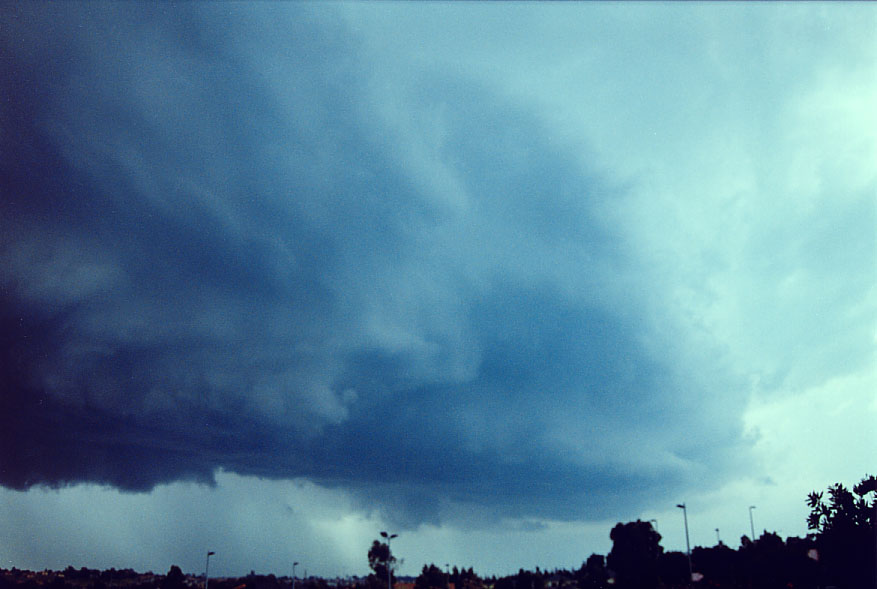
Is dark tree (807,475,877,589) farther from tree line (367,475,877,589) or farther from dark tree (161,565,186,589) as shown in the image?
dark tree (161,565,186,589)

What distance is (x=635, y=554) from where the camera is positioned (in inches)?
3915

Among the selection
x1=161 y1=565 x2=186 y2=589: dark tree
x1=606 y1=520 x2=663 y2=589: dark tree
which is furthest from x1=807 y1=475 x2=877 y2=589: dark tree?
x1=161 y1=565 x2=186 y2=589: dark tree

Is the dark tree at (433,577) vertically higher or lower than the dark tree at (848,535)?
lower

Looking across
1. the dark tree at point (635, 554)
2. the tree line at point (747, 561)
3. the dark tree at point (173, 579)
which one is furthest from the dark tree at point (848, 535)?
the dark tree at point (173, 579)

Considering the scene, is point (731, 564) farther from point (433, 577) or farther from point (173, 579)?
point (173, 579)

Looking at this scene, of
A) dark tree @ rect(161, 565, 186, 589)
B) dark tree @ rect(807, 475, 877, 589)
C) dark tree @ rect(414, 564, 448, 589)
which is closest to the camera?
dark tree @ rect(807, 475, 877, 589)

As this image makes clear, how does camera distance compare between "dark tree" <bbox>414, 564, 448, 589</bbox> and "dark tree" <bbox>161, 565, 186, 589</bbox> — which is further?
"dark tree" <bbox>414, 564, 448, 589</bbox>

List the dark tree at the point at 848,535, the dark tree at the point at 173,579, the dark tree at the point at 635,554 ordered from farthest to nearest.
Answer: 1. the dark tree at the point at 635,554
2. the dark tree at the point at 173,579
3. the dark tree at the point at 848,535

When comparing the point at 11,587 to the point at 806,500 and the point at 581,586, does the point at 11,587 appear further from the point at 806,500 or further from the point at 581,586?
the point at 806,500

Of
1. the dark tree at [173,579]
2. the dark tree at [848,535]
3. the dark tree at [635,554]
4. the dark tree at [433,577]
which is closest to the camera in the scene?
the dark tree at [848,535]

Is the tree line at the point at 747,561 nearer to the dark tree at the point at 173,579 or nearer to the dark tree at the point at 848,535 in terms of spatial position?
Answer: the dark tree at the point at 848,535

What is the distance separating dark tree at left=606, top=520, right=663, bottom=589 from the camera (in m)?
97.6

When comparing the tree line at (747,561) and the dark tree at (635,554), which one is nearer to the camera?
the tree line at (747,561)

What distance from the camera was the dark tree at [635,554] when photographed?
97575 mm
